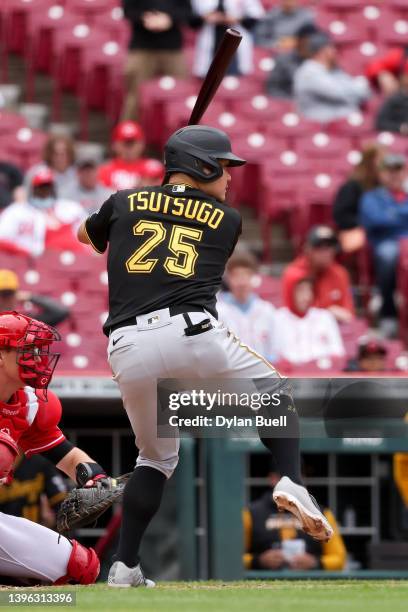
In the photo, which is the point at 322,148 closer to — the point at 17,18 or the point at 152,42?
the point at 152,42

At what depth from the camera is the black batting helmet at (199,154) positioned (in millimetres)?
5301

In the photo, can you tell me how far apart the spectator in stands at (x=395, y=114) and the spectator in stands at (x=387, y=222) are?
1521mm

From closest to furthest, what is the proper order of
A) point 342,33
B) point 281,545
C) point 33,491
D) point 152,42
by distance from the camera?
point 33,491, point 281,545, point 152,42, point 342,33

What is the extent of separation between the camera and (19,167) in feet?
36.3

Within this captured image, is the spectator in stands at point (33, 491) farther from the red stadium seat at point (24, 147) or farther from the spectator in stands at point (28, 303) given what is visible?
the red stadium seat at point (24, 147)

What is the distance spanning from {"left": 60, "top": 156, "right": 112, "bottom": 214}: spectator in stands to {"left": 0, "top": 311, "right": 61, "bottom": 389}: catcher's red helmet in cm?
566

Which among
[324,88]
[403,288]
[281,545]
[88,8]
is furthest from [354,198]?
[88,8]

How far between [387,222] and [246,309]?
1.69 m

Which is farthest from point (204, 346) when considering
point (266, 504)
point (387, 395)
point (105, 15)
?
point (105, 15)

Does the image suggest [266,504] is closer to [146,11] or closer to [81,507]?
[81,507]

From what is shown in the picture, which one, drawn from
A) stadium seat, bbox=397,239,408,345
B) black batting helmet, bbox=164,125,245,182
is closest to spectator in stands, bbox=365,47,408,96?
stadium seat, bbox=397,239,408,345

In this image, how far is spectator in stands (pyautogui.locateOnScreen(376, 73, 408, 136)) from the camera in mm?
12344

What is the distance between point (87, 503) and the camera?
5.31m

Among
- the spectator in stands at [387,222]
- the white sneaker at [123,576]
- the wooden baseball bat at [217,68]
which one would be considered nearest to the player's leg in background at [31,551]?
the white sneaker at [123,576]
